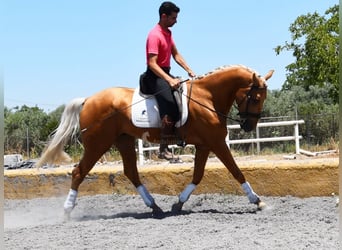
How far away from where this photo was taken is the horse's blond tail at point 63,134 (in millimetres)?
7402

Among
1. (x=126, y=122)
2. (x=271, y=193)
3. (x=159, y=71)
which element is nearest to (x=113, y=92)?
(x=126, y=122)

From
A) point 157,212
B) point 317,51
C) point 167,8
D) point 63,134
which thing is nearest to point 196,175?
point 157,212

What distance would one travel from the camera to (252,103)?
6578 millimetres

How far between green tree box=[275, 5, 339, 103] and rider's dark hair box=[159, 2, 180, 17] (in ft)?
59.3

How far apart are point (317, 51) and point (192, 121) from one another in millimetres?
20085

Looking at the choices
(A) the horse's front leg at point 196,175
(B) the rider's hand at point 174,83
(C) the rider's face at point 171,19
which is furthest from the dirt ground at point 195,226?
(C) the rider's face at point 171,19

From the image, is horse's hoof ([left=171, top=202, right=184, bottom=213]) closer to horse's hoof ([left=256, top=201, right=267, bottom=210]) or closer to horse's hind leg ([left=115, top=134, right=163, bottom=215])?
horse's hind leg ([left=115, top=134, right=163, bottom=215])

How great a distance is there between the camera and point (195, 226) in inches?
217

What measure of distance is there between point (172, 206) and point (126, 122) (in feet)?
3.80

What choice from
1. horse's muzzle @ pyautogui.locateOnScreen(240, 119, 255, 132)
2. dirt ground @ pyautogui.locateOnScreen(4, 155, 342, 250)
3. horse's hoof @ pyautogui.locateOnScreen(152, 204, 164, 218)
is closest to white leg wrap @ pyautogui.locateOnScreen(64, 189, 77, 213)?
dirt ground @ pyautogui.locateOnScreen(4, 155, 342, 250)

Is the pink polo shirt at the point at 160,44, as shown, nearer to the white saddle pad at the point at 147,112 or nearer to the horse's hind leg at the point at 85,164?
the white saddle pad at the point at 147,112

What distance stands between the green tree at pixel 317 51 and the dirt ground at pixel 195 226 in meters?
17.8

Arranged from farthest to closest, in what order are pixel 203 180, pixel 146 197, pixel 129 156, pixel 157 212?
pixel 203 180, pixel 129 156, pixel 146 197, pixel 157 212

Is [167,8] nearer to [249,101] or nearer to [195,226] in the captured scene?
[249,101]
